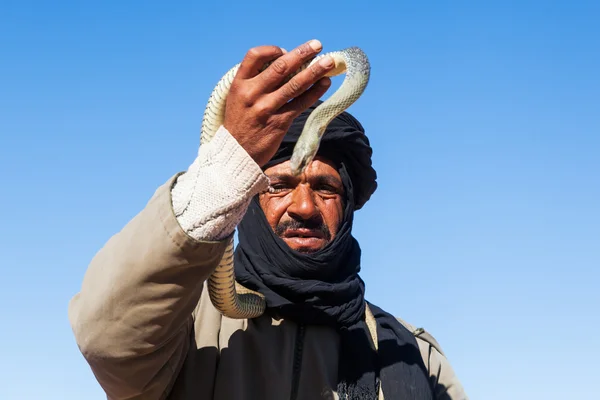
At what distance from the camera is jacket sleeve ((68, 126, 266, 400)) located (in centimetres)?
321

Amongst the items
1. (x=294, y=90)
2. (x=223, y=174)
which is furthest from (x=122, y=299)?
(x=294, y=90)

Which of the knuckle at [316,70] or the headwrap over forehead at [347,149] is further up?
the headwrap over forehead at [347,149]

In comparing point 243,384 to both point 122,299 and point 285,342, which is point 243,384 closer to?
point 285,342

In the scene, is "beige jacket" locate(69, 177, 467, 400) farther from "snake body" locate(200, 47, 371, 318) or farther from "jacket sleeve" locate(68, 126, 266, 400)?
"snake body" locate(200, 47, 371, 318)

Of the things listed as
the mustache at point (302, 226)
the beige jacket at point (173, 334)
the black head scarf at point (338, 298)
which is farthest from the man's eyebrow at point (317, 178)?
the beige jacket at point (173, 334)

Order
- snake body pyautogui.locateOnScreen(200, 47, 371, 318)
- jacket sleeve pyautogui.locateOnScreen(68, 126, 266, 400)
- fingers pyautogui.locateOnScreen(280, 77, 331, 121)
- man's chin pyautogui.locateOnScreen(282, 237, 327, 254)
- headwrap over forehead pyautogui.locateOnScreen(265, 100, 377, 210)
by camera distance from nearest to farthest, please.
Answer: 1. jacket sleeve pyautogui.locateOnScreen(68, 126, 266, 400)
2. fingers pyautogui.locateOnScreen(280, 77, 331, 121)
3. snake body pyautogui.locateOnScreen(200, 47, 371, 318)
4. man's chin pyautogui.locateOnScreen(282, 237, 327, 254)
5. headwrap over forehead pyautogui.locateOnScreen(265, 100, 377, 210)

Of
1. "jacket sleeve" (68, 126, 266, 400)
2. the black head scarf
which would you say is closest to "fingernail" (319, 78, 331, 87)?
"jacket sleeve" (68, 126, 266, 400)

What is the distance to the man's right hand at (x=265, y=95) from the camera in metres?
3.27

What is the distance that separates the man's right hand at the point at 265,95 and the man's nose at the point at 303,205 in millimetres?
1472

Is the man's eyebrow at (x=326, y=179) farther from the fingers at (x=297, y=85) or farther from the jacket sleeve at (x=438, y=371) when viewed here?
the fingers at (x=297, y=85)

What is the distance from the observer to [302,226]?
4801mm

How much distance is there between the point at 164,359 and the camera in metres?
3.66

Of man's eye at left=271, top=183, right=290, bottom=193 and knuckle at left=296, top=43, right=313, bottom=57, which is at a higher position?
man's eye at left=271, top=183, right=290, bottom=193

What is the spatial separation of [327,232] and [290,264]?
36 centimetres
